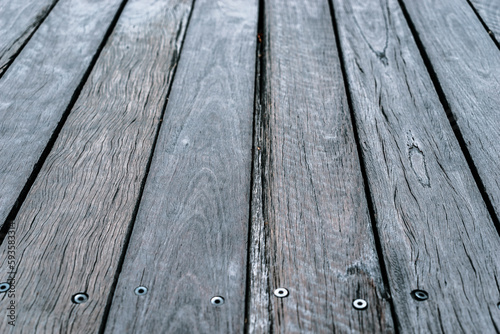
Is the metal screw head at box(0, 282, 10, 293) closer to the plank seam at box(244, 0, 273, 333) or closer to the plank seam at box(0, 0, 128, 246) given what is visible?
the plank seam at box(0, 0, 128, 246)

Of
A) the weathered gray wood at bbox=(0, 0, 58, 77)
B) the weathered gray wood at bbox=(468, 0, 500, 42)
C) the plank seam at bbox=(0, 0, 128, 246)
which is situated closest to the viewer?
the plank seam at bbox=(0, 0, 128, 246)

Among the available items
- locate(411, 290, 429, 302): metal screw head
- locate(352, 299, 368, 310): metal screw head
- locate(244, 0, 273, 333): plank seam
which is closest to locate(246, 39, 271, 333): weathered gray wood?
locate(244, 0, 273, 333): plank seam

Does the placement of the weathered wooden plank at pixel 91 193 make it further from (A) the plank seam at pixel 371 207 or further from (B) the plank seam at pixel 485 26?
(B) the plank seam at pixel 485 26

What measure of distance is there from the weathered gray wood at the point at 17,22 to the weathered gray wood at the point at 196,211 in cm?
53

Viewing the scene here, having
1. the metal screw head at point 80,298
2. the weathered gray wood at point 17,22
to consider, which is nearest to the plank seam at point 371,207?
the metal screw head at point 80,298

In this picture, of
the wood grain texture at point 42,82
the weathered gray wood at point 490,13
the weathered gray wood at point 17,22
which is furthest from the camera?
the weathered gray wood at point 490,13

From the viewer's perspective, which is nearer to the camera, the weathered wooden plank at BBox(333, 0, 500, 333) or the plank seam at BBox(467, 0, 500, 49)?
the weathered wooden plank at BBox(333, 0, 500, 333)

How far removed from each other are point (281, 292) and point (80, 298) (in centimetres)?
35

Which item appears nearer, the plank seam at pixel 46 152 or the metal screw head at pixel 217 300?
the metal screw head at pixel 217 300

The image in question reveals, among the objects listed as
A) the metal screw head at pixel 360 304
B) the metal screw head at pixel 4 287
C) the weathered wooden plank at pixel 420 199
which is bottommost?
the metal screw head at pixel 4 287

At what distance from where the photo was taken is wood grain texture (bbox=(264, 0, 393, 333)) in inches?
33.9

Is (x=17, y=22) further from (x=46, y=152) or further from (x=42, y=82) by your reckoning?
(x=46, y=152)

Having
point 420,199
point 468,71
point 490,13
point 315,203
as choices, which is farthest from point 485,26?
point 315,203

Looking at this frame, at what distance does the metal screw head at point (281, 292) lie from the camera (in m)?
0.88
